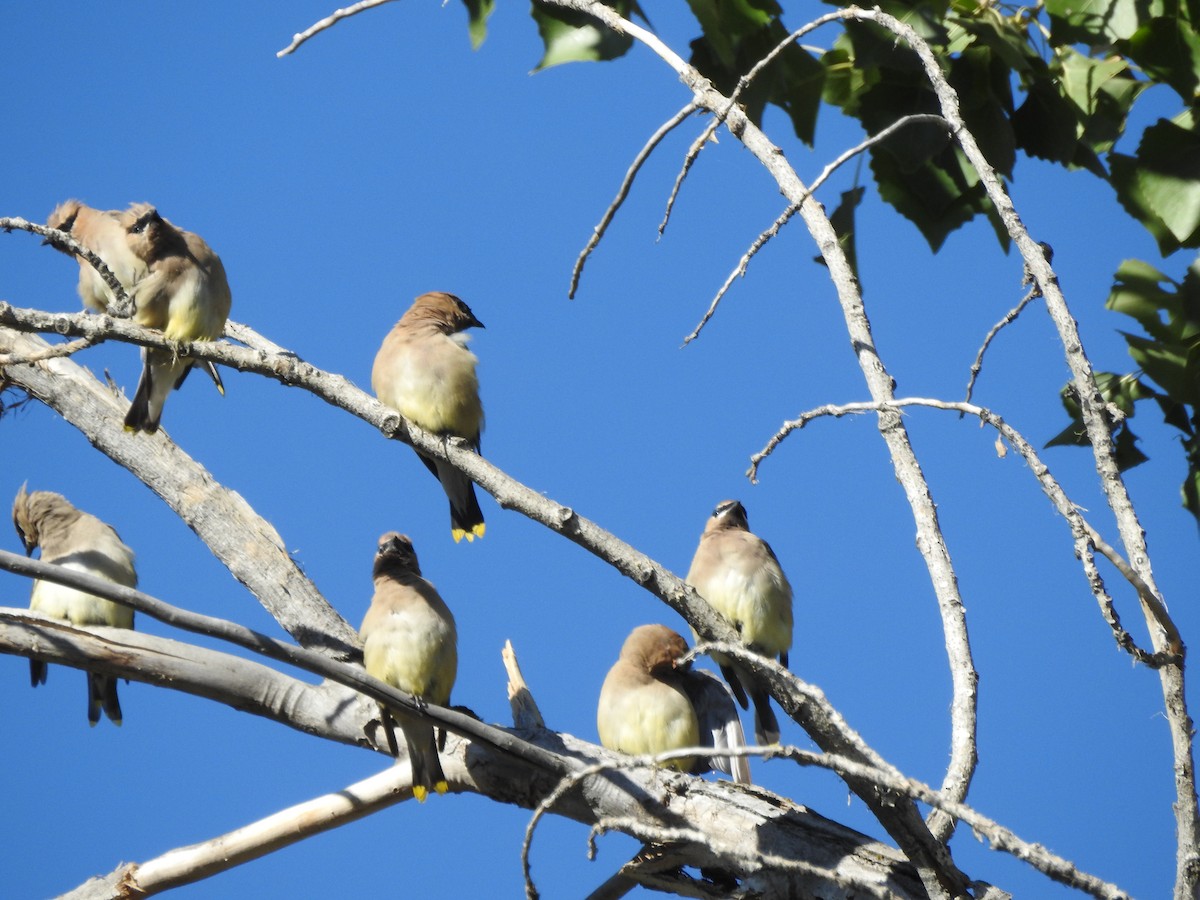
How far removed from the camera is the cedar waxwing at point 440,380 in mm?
5602

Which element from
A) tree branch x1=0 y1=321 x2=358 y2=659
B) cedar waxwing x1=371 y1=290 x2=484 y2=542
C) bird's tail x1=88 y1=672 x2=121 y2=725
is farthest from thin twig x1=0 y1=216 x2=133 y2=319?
bird's tail x1=88 y1=672 x2=121 y2=725

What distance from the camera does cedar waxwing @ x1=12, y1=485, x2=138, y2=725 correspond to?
614 centimetres

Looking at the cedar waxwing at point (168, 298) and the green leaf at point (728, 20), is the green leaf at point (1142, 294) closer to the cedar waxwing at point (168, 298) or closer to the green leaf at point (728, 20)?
the green leaf at point (728, 20)

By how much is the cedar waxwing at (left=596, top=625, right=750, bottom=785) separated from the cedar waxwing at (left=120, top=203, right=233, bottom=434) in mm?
2229

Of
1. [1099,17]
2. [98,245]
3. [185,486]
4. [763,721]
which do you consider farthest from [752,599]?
[98,245]

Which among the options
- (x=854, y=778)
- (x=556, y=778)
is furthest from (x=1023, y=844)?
(x=556, y=778)

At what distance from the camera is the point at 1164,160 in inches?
173

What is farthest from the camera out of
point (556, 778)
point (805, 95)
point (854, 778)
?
point (805, 95)

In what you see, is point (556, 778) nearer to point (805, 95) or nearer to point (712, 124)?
point (712, 124)

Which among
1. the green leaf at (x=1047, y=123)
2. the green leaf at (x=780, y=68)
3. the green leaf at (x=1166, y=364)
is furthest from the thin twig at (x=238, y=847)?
the green leaf at (x=1047, y=123)

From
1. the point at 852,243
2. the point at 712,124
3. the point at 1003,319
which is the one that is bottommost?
the point at 1003,319

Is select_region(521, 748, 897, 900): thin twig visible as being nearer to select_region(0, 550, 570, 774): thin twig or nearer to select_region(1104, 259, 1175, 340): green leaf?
select_region(0, 550, 570, 774): thin twig

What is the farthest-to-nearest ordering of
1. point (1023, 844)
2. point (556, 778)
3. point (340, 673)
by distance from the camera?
point (556, 778)
point (340, 673)
point (1023, 844)

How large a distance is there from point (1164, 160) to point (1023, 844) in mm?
2832
